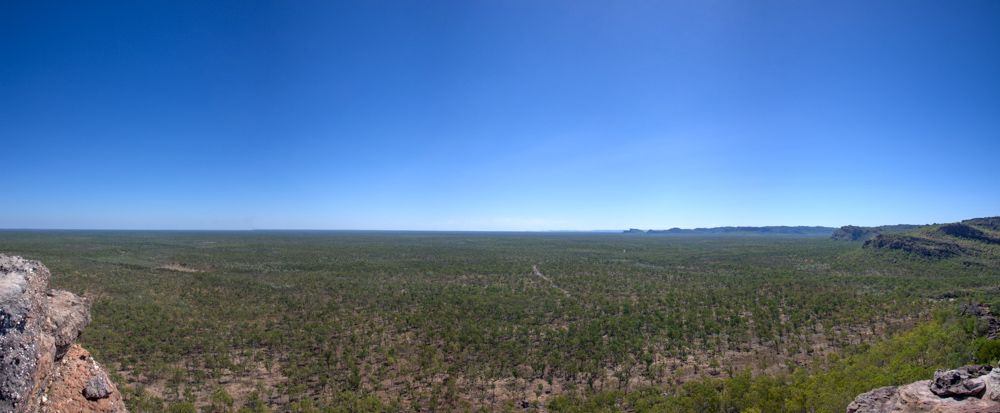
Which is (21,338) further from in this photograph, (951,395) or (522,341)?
(522,341)

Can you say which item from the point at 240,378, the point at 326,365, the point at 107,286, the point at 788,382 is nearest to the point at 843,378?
the point at 788,382

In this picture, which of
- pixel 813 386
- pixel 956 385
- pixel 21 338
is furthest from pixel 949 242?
pixel 21 338

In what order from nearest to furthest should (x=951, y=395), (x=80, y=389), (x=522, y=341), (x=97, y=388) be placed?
(x=80, y=389) → (x=97, y=388) → (x=951, y=395) → (x=522, y=341)

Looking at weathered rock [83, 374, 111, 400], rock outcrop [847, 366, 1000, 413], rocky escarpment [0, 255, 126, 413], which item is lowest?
rock outcrop [847, 366, 1000, 413]

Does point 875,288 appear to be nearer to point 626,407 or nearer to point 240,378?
point 626,407

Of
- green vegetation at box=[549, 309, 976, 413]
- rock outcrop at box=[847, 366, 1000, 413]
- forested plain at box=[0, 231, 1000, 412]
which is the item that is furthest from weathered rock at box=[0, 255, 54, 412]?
green vegetation at box=[549, 309, 976, 413]

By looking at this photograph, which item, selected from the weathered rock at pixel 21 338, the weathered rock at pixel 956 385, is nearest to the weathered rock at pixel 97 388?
the weathered rock at pixel 21 338

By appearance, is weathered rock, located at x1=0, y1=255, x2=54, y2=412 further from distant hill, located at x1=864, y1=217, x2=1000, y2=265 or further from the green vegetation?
distant hill, located at x1=864, y1=217, x2=1000, y2=265
